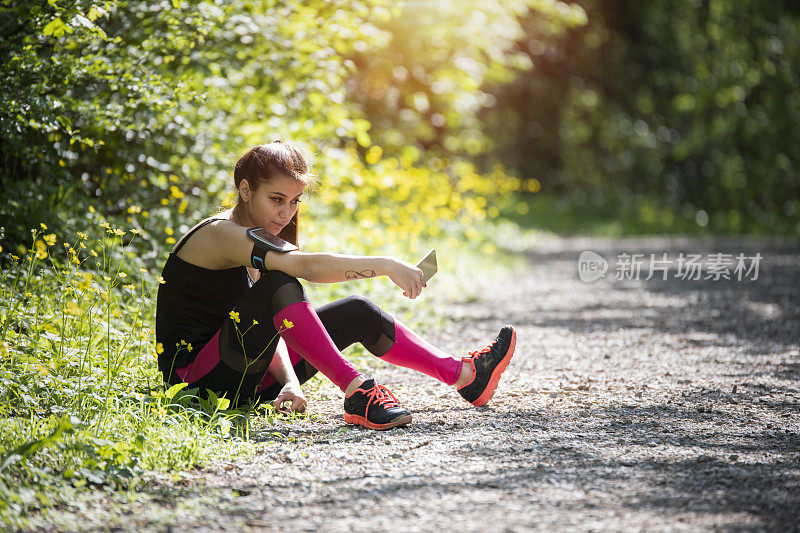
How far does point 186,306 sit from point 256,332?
0.35 m

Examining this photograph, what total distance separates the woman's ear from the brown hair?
1cm

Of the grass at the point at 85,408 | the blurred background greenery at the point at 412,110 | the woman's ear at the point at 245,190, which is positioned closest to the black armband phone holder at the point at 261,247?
the woman's ear at the point at 245,190

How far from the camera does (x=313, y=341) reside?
10.7 ft

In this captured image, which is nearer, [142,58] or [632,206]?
[142,58]

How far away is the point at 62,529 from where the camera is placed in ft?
7.57

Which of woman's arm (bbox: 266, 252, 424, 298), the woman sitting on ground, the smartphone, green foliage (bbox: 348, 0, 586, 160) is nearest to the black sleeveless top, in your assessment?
the woman sitting on ground

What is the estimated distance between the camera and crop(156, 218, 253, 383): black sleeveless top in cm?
337

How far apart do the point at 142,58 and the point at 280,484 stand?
2.73 metres

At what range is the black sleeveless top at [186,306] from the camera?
3369 mm

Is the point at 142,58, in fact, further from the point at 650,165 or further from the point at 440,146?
the point at 650,165

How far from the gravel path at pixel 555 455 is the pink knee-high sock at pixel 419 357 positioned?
178mm

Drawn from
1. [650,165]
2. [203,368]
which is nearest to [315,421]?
[203,368]

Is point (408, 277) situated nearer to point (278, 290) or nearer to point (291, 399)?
point (278, 290)

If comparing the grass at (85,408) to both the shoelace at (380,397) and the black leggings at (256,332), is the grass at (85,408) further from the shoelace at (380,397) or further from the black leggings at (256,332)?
the shoelace at (380,397)
